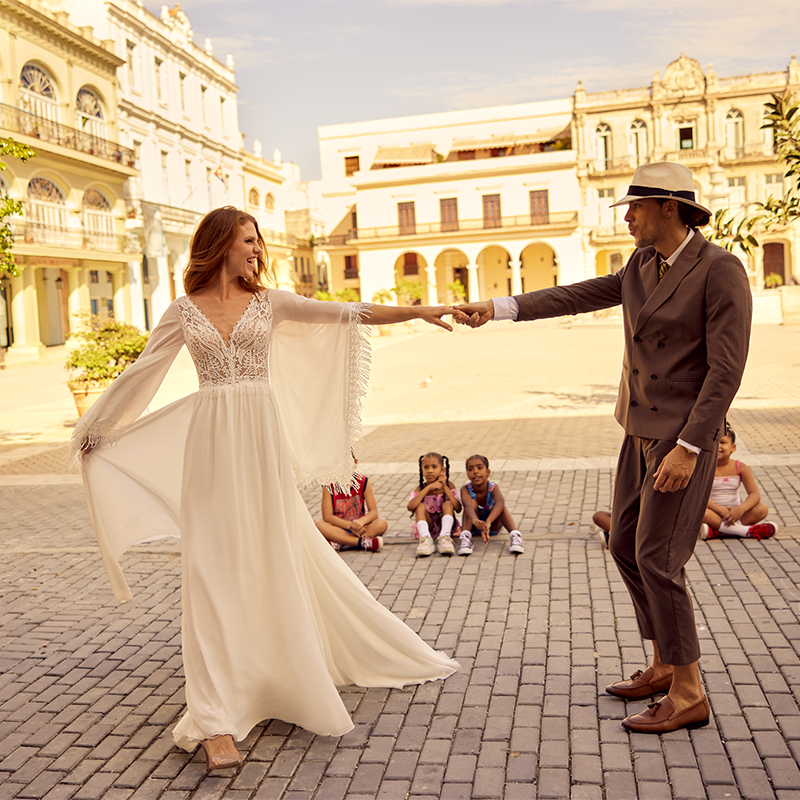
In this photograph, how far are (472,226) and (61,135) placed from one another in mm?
26463

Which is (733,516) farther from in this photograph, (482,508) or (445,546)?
(445,546)

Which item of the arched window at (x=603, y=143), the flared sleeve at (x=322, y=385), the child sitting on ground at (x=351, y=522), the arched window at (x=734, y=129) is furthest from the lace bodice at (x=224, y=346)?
the arched window at (x=734, y=129)

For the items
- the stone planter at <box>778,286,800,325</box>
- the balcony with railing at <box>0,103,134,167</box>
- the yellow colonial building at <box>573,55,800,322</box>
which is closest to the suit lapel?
the balcony with railing at <box>0,103,134,167</box>

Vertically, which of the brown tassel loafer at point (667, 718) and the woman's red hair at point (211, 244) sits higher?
the woman's red hair at point (211, 244)

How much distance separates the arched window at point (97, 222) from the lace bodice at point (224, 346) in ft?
94.7

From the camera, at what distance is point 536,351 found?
2331 cm

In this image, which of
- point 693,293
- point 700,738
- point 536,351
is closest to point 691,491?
point 693,293

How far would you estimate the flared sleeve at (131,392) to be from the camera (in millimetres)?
3264

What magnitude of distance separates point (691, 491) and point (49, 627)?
11.3 ft

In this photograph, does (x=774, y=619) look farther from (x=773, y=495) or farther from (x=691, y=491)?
(x=773, y=495)

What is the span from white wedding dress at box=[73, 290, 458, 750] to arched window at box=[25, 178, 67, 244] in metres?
26.0

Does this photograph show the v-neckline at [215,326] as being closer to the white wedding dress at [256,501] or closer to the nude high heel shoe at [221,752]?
the white wedding dress at [256,501]

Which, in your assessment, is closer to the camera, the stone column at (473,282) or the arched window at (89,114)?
the arched window at (89,114)

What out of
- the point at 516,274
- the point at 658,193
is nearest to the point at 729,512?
the point at 658,193
